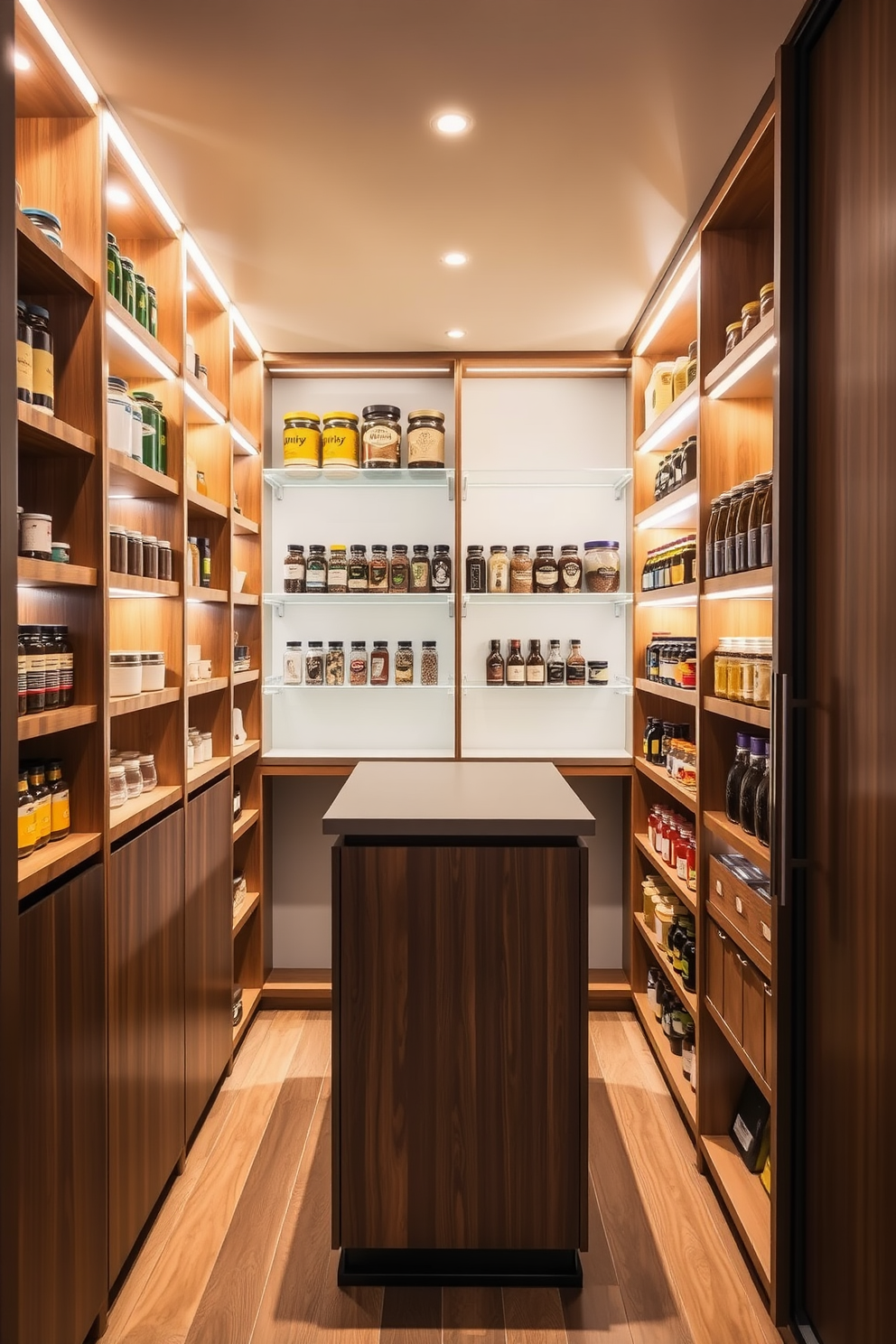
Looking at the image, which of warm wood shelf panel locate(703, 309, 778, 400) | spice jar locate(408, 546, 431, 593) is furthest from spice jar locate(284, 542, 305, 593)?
warm wood shelf panel locate(703, 309, 778, 400)

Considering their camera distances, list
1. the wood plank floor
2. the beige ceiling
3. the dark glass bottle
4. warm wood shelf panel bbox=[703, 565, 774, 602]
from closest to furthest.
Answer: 1. the beige ceiling
2. the wood plank floor
3. warm wood shelf panel bbox=[703, 565, 774, 602]
4. the dark glass bottle

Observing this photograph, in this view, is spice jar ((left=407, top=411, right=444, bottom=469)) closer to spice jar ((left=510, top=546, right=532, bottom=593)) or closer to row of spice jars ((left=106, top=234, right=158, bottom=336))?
spice jar ((left=510, top=546, right=532, bottom=593))

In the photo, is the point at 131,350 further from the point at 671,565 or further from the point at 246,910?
the point at 246,910

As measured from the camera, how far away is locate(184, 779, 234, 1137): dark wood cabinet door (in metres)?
2.48

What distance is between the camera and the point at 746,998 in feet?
6.92

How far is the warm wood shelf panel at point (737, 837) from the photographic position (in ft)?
6.46

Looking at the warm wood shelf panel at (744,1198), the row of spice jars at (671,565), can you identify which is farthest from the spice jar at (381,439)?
the warm wood shelf panel at (744,1198)

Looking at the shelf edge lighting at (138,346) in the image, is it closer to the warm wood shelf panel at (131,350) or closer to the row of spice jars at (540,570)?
the warm wood shelf panel at (131,350)

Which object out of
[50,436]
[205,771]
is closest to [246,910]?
[205,771]

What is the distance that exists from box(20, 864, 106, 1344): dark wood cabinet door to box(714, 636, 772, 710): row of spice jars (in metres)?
1.51

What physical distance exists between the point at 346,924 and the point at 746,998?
3.20ft

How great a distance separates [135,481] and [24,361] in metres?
0.55

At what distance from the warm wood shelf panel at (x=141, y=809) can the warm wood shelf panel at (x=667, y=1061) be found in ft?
5.57

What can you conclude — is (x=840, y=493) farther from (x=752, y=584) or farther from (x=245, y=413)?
(x=245, y=413)
